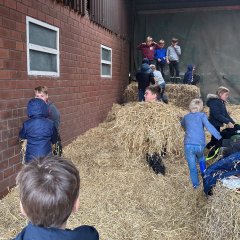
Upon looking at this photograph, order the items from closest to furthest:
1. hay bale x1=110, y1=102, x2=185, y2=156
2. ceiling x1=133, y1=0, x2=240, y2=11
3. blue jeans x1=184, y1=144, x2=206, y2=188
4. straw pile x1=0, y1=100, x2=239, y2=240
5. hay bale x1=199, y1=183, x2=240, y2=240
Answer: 1. hay bale x1=199, y1=183, x2=240, y2=240
2. straw pile x1=0, y1=100, x2=239, y2=240
3. blue jeans x1=184, y1=144, x2=206, y2=188
4. hay bale x1=110, y1=102, x2=185, y2=156
5. ceiling x1=133, y1=0, x2=240, y2=11

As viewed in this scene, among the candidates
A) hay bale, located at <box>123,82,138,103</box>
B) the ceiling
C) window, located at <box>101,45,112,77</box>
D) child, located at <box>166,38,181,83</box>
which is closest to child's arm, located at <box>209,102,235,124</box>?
window, located at <box>101,45,112,77</box>

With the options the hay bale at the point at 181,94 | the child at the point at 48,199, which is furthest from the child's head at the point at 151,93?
the hay bale at the point at 181,94

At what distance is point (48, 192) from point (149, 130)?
4.33 m

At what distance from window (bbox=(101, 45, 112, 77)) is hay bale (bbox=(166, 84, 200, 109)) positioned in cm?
209

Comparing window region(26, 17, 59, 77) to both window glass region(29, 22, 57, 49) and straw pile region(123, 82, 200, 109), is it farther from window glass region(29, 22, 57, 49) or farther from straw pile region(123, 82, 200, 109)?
straw pile region(123, 82, 200, 109)

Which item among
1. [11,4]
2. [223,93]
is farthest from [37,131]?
[223,93]

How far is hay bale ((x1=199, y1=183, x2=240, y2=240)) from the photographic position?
3.01 m

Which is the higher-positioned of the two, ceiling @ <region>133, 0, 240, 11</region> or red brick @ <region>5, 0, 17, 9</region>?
ceiling @ <region>133, 0, 240, 11</region>

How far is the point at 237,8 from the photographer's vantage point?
13.9 m

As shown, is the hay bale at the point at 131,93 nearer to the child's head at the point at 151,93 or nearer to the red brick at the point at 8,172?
the child's head at the point at 151,93

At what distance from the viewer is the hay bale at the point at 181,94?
11.5 metres

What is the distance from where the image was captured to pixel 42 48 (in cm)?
588

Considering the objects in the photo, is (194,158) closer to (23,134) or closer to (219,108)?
(219,108)

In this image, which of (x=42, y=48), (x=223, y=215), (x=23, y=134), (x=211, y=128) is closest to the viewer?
(x=223, y=215)
